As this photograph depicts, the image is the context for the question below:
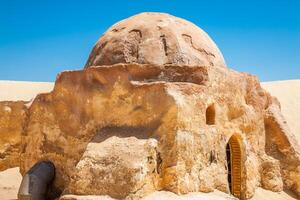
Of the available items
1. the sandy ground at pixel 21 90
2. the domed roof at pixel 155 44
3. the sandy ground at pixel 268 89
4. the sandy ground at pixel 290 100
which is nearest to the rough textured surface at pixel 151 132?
the sandy ground at pixel 268 89

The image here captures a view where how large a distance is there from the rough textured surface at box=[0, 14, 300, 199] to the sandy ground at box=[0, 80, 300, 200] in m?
0.21

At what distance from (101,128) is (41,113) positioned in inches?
85.2

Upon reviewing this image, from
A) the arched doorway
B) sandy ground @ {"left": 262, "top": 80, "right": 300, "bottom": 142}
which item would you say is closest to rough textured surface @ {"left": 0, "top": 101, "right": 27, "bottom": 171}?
the arched doorway

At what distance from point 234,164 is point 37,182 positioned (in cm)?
449

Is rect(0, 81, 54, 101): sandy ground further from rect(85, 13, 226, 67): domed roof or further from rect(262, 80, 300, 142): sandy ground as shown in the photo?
rect(85, 13, 226, 67): domed roof

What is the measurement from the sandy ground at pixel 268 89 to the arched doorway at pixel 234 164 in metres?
0.53

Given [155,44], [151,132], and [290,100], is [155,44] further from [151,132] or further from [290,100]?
[290,100]

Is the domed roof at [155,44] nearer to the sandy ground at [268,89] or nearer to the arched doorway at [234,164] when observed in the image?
the arched doorway at [234,164]

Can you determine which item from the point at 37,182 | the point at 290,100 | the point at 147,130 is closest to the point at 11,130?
the point at 37,182

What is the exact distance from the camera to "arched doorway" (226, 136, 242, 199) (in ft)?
31.6

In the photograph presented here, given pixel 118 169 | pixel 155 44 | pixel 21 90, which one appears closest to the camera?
pixel 118 169

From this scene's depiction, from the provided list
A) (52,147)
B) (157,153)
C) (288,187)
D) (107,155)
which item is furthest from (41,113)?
(288,187)

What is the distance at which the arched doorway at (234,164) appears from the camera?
963 centimetres

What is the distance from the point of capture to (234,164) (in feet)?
31.9
